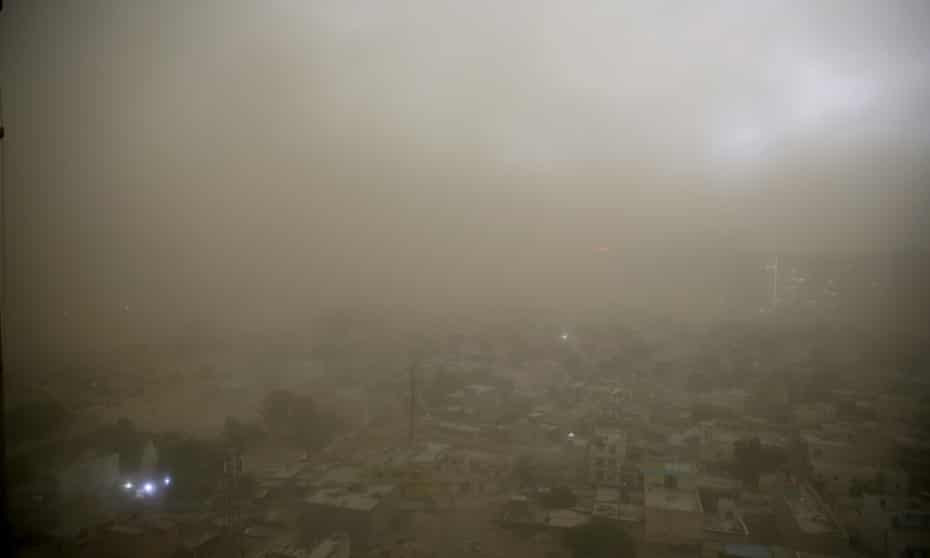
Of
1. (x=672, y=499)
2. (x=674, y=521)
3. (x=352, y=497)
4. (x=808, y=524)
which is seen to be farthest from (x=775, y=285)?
(x=352, y=497)

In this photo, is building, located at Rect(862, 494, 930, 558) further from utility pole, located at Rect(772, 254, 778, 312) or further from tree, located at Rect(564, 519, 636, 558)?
utility pole, located at Rect(772, 254, 778, 312)

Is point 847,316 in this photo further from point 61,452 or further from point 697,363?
point 61,452

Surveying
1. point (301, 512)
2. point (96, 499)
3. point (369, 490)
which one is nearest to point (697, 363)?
point (369, 490)

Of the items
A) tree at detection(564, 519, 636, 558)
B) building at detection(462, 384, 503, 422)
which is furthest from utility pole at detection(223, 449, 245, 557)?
building at detection(462, 384, 503, 422)

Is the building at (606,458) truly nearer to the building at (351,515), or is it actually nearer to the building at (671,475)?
the building at (671,475)

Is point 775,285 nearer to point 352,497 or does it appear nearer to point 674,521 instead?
point 674,521

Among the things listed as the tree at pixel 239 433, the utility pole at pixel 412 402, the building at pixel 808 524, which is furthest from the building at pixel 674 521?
the tree at pixel 239 433
